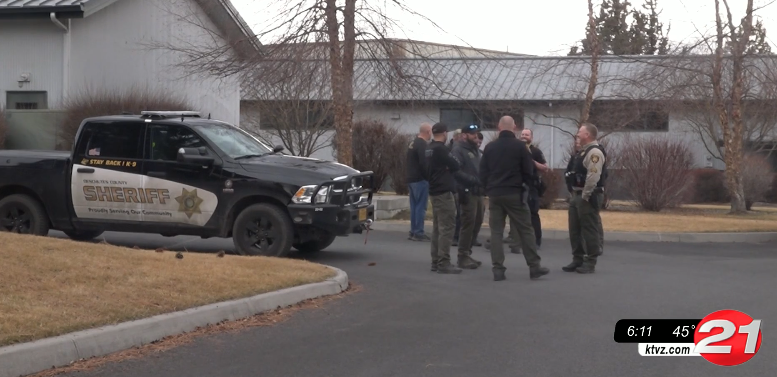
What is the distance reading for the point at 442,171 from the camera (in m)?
11.3

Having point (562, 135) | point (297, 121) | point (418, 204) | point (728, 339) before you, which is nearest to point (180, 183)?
point (418, 204)

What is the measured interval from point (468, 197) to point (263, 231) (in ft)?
8.72

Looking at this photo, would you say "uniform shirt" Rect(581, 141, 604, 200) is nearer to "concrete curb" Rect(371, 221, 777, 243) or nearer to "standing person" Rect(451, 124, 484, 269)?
"standing person" Rect(451, 124, 484, 269)

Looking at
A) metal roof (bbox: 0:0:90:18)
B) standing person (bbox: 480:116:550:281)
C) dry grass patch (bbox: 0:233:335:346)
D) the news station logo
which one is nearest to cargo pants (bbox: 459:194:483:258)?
standing person (bbox: 480:116:550:281)

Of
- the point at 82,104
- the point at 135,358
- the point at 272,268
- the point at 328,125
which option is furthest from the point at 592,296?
the point at 328,125

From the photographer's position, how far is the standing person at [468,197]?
454 inches

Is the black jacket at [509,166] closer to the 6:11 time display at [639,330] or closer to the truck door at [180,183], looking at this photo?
the 6:11 time display at [639,330]

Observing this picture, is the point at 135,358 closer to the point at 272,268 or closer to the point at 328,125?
the point at 272,268

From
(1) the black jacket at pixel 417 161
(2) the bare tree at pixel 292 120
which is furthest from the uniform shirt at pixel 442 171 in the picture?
(2) the bare tree at pixel 292 120

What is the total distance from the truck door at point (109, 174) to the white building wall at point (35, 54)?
1094 cm

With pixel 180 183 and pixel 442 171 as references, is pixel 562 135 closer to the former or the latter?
pixel 442 171

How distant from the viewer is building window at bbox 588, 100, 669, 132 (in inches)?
1064

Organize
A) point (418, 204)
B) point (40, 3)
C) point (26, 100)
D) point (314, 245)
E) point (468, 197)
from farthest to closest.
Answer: point (26, 100), point (40, 3), point (418, 204), point (314, 245), point (468, 197)

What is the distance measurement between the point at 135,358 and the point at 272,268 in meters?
3.32
